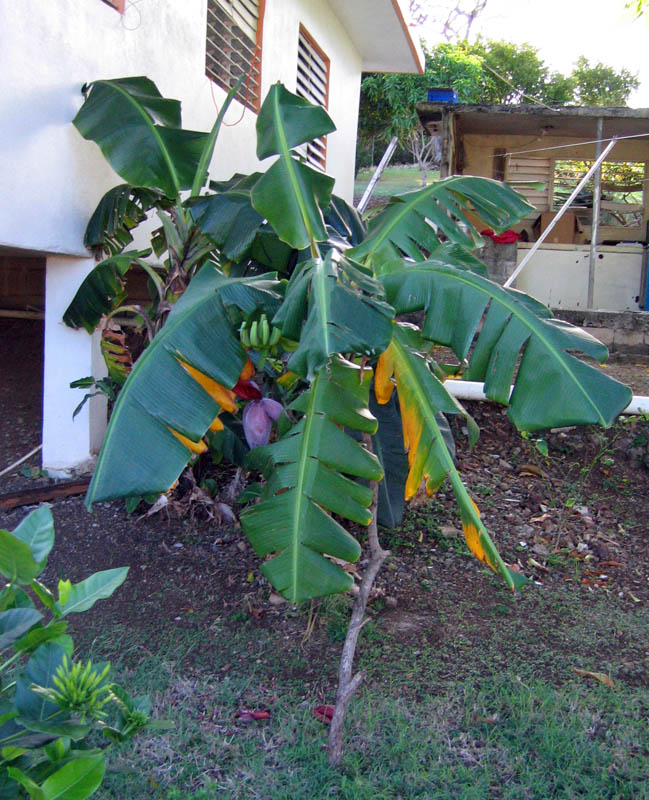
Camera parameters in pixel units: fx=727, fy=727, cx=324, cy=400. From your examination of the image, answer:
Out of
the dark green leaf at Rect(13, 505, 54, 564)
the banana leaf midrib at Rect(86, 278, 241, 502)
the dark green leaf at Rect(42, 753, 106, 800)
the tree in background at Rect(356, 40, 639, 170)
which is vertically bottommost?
the dark green leaf at Rect(42, 753, 106, 800)

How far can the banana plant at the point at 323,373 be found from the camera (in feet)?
8.49

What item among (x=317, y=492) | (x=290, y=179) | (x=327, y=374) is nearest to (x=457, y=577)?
(x=317, y=492)

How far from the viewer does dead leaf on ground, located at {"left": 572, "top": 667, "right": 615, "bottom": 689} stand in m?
3.26

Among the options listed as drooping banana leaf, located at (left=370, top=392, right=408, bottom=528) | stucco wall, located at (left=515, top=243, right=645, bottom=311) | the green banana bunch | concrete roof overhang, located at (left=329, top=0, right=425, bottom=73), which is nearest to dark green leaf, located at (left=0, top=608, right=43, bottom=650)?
the green banana bunch

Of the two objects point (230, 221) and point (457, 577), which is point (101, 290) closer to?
point (230, 221)

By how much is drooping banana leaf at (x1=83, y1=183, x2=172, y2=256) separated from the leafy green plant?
11.3 ft

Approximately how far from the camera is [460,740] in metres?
2.90

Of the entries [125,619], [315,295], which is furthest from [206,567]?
[315,295]

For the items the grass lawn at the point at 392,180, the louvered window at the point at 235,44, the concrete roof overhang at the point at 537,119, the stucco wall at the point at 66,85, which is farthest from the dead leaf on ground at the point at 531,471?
the grass lawn at the point at 392,180

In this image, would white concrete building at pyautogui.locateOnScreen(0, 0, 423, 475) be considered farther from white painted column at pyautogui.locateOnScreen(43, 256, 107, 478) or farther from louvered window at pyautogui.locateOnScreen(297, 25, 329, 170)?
louvered window at pyautogui.locateOnScreen(297, 25, 329, 170)

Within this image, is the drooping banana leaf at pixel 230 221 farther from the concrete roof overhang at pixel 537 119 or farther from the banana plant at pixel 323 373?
the concrete roof overhang at pixel 537 119

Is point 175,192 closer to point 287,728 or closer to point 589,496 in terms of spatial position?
point 287,728

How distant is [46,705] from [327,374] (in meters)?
1.62

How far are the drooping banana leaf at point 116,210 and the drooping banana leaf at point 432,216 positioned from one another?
66.5 inches
